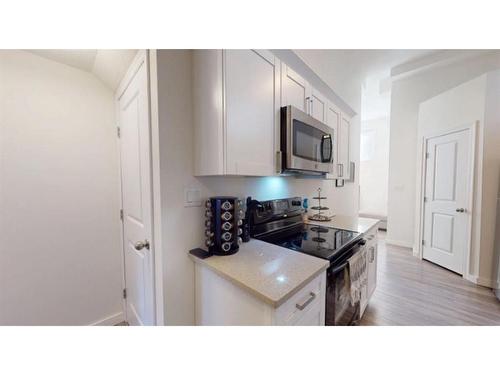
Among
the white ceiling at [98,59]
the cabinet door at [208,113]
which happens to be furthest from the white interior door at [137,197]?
the cabinet door at [208,113]

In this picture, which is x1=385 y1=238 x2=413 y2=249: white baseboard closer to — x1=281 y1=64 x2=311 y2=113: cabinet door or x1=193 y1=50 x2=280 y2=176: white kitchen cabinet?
x1=281 y1=64 x2=311 y2=113: cabinet door

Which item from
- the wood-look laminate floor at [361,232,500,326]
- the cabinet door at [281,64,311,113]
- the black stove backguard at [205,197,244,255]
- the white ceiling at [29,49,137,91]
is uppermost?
the white ceiling at [29,49,137,91]

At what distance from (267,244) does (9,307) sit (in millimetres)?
1797

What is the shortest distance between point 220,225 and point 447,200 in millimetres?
3547

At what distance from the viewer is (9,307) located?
1.33 meters

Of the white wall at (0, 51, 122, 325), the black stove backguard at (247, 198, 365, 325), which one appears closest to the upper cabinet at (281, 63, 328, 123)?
the black stove backguard at (247, 198, 365, 325)

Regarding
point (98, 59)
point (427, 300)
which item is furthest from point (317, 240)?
point (98, 59)

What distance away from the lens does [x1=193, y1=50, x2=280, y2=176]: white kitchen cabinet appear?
102 cm

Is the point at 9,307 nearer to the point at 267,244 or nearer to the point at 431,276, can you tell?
the point at 267,244

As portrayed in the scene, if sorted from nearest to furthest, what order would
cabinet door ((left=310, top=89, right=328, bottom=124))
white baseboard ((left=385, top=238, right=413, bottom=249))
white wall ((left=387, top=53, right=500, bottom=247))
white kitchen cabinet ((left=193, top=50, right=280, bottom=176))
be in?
white kitchen cabinet ((left=193, top=50, right=280, bottom=176))
cabinet door ((left=310, top=89, right=328, bottom=124))
white wall ((left=387, top=53, right=500, bottom=247))
white baseboard ((left=385, top=238, right=413, bottom=249))

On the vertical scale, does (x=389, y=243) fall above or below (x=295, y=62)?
below

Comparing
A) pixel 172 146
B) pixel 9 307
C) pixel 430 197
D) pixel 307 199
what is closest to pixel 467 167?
pixel 430 197

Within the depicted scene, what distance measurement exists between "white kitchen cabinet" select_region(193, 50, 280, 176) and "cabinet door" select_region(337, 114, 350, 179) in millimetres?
1371

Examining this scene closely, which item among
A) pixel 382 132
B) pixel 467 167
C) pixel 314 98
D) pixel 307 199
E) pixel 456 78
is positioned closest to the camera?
pixel 314 98
